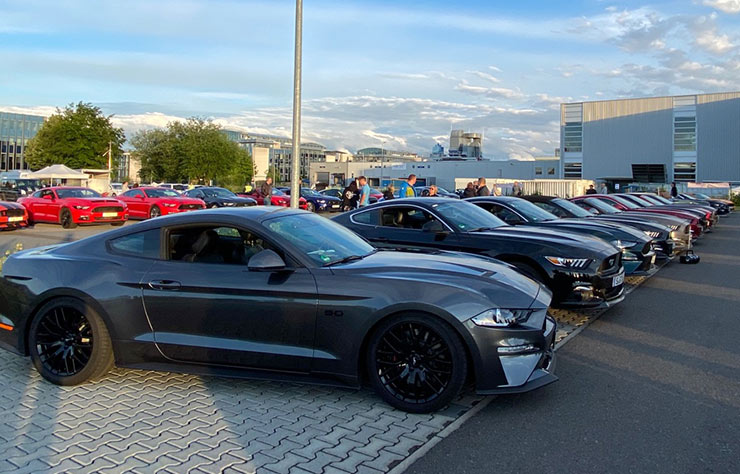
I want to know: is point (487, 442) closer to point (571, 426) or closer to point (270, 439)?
point (571, 426)

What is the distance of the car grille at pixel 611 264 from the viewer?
6.83 meters

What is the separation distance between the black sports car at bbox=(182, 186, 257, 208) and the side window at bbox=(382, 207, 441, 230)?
18.9 m

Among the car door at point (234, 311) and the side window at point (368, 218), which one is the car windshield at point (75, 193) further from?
the car door at point (234, 311)

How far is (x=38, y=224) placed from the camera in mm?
22781

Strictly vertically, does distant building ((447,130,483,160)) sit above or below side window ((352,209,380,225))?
above

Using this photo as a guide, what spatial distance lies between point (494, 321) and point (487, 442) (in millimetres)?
784

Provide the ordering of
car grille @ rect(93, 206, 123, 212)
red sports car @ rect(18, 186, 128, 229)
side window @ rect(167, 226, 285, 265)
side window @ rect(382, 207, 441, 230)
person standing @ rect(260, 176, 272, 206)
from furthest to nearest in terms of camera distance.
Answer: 1. car grille @ rect(93, 206, 123, 212)
2. red sports car @ rect(18, 186, 128, 229)
3. person standing @ rect(260, 176, 272, 206)
4. side window @ rect(382, 207, 441, 230)
5. side window @ rect(167, 226, 285, 265)

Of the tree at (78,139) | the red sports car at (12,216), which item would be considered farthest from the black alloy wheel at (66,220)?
the tree at (78,139)

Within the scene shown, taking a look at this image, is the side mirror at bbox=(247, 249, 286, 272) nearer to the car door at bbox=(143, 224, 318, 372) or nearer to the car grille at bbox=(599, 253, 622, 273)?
the car door at bbox=(143, 224, 318, 372)

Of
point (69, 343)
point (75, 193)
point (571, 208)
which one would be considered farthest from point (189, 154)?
point (69, 343)

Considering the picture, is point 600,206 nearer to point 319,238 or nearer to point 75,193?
point 319,238

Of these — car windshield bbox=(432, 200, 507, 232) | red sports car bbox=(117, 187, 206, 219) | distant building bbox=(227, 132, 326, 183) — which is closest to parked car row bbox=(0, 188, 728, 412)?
car windshield bbox=(432, 200, 507, 232)

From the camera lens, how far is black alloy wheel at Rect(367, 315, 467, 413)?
404cm

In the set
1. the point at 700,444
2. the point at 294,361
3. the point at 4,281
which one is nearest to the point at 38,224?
the point at 4,281
